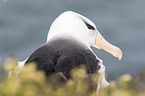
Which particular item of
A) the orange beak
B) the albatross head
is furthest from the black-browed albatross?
the orange beak

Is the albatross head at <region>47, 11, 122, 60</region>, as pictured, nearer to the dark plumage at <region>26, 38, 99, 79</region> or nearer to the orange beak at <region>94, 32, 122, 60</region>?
the orange beak at <region>94, 32, 122, 60</region>

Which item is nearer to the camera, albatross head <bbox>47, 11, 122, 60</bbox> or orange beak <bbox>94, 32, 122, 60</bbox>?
albatross head <bbox>47, 11, 122, 60</bbox>

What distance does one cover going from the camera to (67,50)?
12.1 ft

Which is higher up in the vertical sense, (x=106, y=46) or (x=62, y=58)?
(x=62, y=58)

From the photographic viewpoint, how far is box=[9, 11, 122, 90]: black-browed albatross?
328cm

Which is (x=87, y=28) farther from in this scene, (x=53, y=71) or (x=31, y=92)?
(x=31, y=92)

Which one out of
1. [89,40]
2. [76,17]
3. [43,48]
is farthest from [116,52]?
[43,48]

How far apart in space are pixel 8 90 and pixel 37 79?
0.08 meters

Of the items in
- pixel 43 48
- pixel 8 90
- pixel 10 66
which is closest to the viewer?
pixel 8 90

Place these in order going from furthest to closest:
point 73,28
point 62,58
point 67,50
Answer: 1. point 73,28
2. point 67,50
3. point 62,58

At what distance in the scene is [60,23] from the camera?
4.92 metres

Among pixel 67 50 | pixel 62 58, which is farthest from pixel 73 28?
pixel 62 58

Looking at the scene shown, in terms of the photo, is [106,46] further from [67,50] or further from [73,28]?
[67,50]

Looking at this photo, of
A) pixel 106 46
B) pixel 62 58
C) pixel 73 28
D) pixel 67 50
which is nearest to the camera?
pixel 62 58
